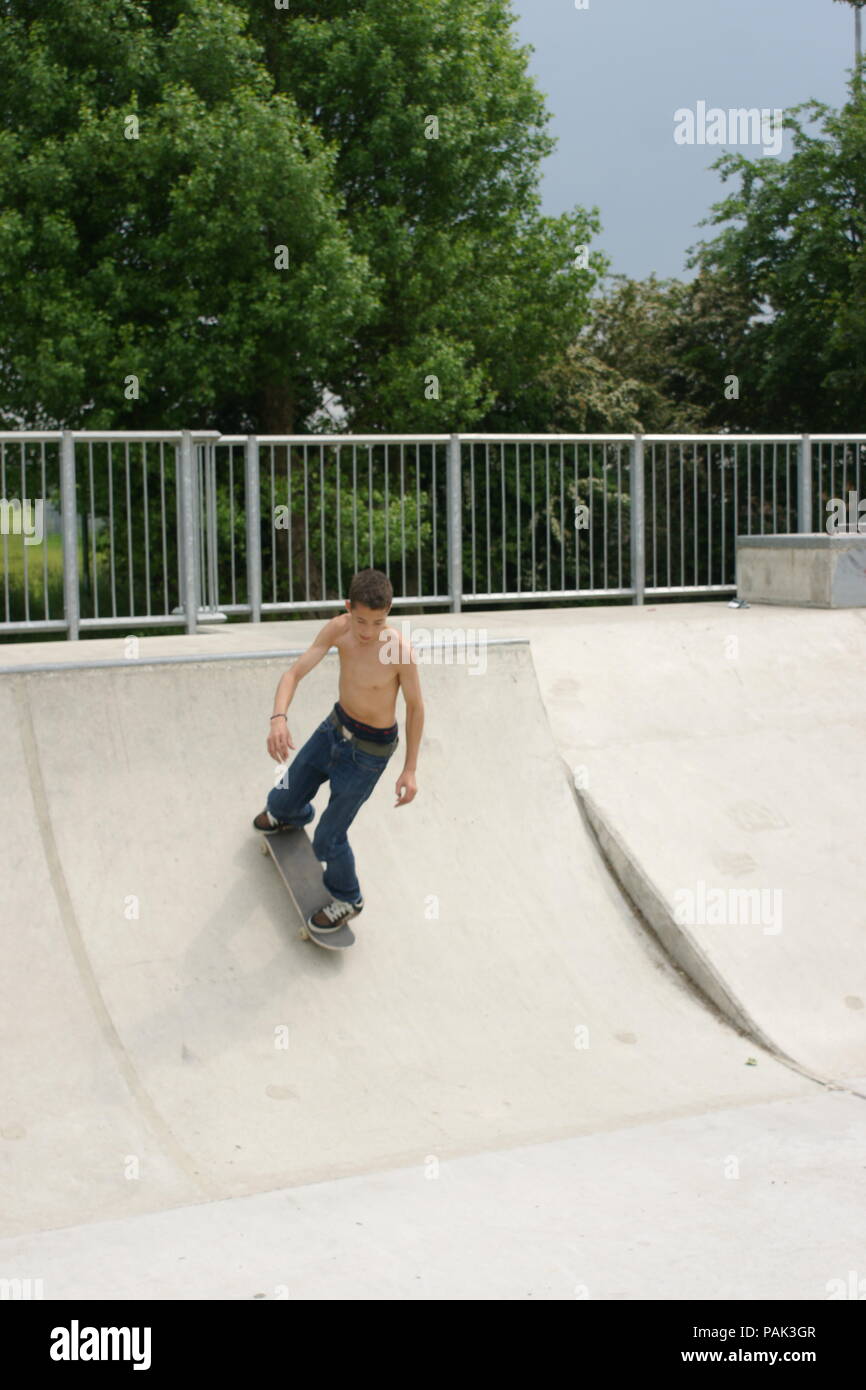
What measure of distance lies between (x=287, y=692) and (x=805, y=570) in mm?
6456

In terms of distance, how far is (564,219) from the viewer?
84.4 feet

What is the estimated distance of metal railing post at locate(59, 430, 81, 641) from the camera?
1088cm

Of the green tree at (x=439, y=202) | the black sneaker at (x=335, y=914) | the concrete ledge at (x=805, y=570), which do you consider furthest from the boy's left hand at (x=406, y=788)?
the green tree at (x=439, y=202)

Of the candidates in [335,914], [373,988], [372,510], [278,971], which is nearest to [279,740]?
[335,914]

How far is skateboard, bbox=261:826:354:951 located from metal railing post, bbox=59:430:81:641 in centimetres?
446

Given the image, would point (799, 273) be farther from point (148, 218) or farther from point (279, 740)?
point (279, 740)

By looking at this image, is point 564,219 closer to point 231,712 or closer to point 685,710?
point 685,710

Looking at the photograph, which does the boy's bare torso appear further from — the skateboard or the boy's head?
the skateboard

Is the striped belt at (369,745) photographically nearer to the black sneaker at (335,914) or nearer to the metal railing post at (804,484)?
the black sneaker at (335,914)

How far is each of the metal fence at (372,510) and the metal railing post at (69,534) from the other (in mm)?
15

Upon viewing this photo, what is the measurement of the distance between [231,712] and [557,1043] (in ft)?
7.79

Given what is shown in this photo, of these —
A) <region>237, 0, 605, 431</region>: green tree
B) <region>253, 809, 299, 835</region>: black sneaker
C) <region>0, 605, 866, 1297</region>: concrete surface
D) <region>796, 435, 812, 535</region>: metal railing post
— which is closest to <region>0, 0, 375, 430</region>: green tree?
<region>237, 0, 605, 431</region>: green tree
